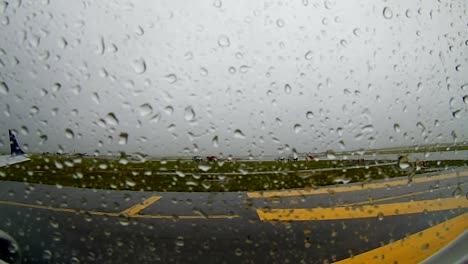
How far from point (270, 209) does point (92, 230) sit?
101 centimetres

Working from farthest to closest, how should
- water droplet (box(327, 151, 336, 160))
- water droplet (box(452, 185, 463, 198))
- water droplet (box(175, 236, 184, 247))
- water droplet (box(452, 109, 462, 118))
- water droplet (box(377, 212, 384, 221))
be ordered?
water droplet (box(377, 212, 384, 221)), water droplet (box(175, 236, 184, 247)), water droplet (box(452, 185, 463, 198)), water droplet (box(452, 109, 462, 118)), water droplet (box(327, 151, 336, 160))

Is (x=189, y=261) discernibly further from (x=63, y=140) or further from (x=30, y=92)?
(x=30, y=92)

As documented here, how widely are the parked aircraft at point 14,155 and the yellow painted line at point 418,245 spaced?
5.64ft

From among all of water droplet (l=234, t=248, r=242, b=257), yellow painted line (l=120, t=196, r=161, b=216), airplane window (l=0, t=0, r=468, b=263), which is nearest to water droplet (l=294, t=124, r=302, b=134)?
airplane window (l=0, t=0, r=468, b=263)

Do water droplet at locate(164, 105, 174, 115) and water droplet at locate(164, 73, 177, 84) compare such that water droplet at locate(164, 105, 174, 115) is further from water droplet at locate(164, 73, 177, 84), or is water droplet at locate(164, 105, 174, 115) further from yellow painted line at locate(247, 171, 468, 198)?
yellow painted line at locate(247, 171, 468, 198)

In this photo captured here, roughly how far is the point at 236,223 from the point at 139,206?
75cm

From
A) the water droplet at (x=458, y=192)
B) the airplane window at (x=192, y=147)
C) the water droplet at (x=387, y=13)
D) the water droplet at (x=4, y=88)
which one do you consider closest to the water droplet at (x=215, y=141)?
the airplane window at (x=192, y=147)

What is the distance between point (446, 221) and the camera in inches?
72.1

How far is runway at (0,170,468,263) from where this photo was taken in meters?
1.62

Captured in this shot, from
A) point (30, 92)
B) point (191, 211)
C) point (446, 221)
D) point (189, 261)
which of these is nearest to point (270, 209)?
point (191, 211)

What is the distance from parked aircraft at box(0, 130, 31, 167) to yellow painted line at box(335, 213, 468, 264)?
1720 mm

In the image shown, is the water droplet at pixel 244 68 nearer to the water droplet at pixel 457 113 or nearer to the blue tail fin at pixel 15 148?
the blue tail fin at pixel 15 148

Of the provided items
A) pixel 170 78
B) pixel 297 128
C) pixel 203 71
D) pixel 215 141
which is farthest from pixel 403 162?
pixel 170 78

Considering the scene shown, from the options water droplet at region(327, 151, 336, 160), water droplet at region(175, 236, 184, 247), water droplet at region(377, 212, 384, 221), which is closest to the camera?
water droplet at region(327, 151, 336, 160)
